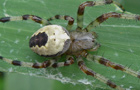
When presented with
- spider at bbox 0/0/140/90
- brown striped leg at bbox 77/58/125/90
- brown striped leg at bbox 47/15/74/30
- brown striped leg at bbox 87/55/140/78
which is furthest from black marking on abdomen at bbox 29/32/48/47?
brown striped leg at bbox 87/55/140/78

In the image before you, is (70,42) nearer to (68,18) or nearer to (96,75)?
(68,18)

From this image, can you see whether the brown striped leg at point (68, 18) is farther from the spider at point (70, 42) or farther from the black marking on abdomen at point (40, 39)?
the black marking on abdomen at point (40, 39)

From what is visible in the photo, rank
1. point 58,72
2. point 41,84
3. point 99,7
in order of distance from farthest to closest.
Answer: point 99,7 → point 58,72 → point 41,84

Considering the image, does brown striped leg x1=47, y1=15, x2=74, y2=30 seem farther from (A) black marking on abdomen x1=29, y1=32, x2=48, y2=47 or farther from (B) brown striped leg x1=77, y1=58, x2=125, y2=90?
(B) brown striped leg x1=77, y1=58, x2=125, y2=90

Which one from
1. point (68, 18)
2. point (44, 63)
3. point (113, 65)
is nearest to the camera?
point (113, 65)

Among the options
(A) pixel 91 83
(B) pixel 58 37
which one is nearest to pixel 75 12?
(B) pixel 58 37

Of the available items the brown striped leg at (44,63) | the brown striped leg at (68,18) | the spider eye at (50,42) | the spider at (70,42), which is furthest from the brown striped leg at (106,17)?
the brown striped leg at (44,63)

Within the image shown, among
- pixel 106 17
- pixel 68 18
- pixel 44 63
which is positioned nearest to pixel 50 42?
pixel 44 63

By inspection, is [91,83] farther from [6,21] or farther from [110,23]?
[6,21]
